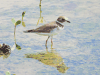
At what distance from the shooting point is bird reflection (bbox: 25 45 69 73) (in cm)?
236

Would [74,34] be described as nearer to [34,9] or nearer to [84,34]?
[84,34]

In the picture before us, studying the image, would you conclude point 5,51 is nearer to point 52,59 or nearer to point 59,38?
point 52,59

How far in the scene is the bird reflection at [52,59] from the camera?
2.36 meters

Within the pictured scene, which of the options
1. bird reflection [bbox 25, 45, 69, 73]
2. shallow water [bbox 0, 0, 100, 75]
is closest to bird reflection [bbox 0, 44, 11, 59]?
shallow water [bbox 0, 0, 100, 75]

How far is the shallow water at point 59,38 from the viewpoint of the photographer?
7.67ft

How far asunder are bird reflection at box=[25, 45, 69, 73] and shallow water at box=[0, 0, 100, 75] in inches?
2.2

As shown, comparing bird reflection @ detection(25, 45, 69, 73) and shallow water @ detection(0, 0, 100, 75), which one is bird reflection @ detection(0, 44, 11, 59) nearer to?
shallow water @ detection(0, 0, 100, 75)

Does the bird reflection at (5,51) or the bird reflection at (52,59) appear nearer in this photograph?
the bird reflection at (52,59)

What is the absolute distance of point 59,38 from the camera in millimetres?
3547

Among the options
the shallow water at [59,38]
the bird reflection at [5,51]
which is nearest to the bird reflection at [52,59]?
the shallow water at [59,38]

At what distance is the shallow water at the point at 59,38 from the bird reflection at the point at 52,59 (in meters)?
0.06

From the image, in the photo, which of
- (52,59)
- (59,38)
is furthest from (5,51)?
(59,38)

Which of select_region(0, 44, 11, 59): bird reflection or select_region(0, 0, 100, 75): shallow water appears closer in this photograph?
select_region(0, 0, 100, 75): shallow water

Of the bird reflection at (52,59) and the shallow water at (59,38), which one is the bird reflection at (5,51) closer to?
the shallow water at (59,38)
